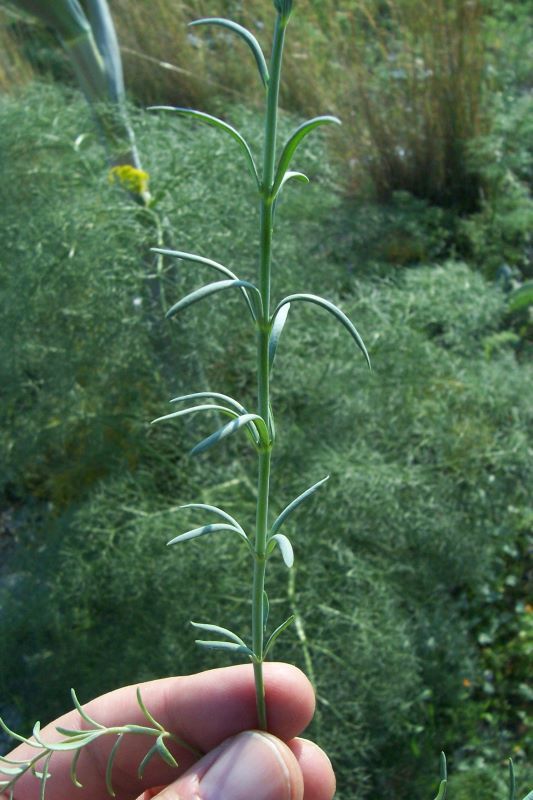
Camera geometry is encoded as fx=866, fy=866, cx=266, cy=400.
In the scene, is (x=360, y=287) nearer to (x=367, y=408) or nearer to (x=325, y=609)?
(x=367, y=408)

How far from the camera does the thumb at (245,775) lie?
753mm

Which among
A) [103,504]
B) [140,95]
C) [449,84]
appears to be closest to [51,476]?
[103,504]

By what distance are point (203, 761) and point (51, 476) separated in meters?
1.21

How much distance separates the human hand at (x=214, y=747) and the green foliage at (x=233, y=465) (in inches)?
17.7

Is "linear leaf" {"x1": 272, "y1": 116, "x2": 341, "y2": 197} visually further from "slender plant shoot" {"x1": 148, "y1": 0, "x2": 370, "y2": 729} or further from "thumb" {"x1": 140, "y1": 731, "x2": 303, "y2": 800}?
"thumb" {"x1": 140, "y1": 731, "x2": 303, "y2": 800}

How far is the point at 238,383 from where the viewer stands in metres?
1.90

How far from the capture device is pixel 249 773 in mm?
752

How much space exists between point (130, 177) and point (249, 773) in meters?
1.22

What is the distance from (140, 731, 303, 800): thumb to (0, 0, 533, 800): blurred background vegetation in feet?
2.01

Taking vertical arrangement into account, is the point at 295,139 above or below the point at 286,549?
above

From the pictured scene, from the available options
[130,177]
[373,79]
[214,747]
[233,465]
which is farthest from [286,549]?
[373,79]

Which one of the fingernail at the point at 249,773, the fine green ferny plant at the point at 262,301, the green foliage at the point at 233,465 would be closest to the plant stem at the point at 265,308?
the fine green ferny plant at the point at 262,301

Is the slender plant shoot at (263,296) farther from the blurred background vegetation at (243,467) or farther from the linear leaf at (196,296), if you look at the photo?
the blurred background vegetation at (243,467)

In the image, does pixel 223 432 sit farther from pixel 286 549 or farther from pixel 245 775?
pixel 245 775
